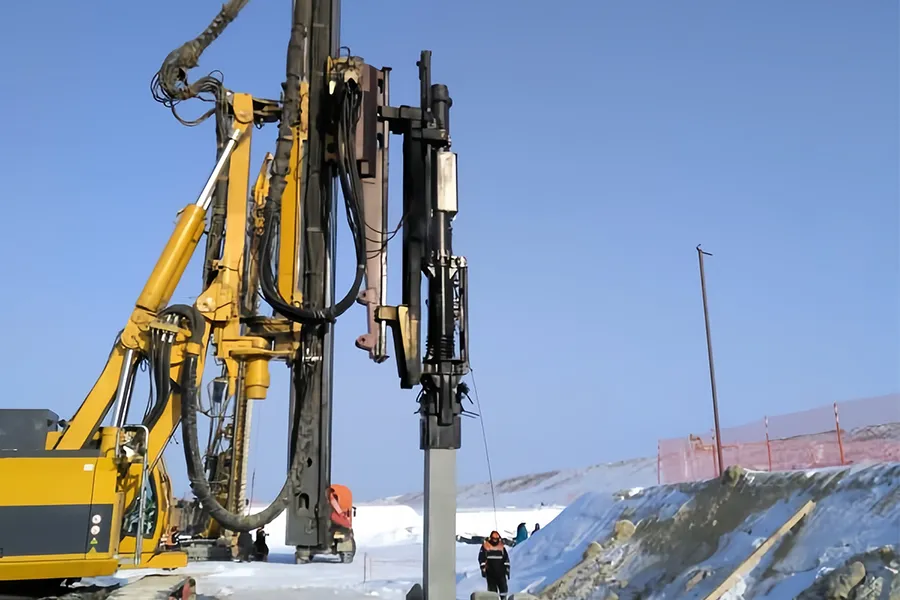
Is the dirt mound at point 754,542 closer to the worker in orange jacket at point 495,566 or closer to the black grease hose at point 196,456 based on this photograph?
the worker in orange jacket at point 495,566

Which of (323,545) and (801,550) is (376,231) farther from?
(801,550)

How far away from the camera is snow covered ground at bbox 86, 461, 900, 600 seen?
37.4 ft

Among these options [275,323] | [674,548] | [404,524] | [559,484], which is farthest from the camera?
[559,484]

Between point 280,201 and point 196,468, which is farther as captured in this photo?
Result: point 280,201

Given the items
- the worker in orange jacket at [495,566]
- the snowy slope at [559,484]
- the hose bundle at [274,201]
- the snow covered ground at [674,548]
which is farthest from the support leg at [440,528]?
the snowy slope at [559,484]

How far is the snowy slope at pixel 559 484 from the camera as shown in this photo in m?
51.5

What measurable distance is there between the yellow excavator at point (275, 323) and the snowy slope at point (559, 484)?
41.5 m

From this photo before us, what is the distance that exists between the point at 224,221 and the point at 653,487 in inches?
480

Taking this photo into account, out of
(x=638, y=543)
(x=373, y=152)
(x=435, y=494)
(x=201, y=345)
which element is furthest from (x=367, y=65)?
(x=638, y=543)

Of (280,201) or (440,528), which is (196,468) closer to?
(440,528)

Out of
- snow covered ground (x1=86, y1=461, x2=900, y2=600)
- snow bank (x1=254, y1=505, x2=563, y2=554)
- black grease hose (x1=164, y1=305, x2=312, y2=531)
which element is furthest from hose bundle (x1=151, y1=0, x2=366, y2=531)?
snow bank (x1=254, y1=505, x2=563, y2=554)

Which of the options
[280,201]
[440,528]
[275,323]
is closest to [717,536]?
[440,528]

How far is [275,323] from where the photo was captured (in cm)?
962

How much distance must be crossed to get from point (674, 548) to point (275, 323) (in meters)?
8.96
